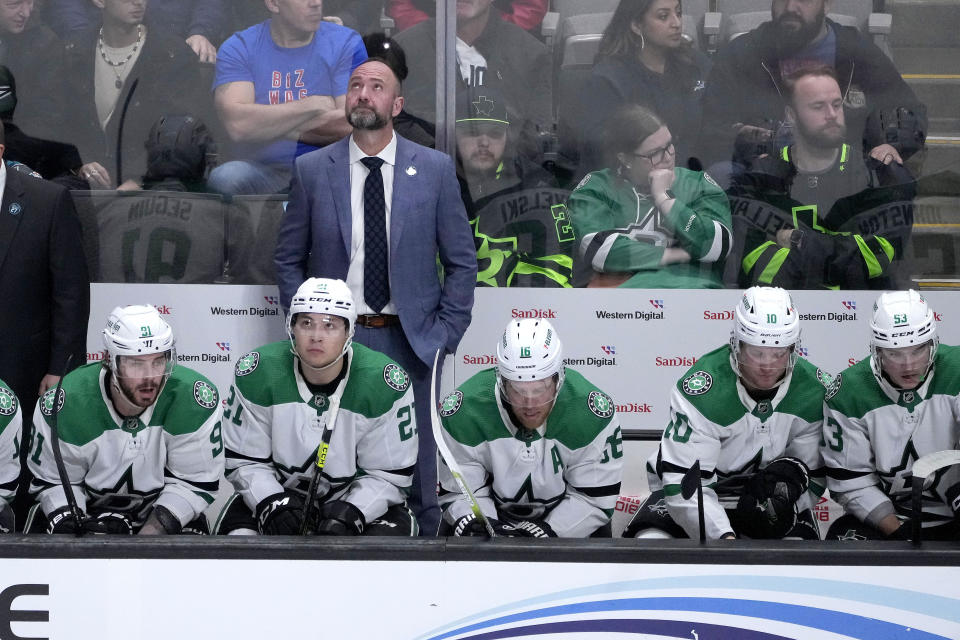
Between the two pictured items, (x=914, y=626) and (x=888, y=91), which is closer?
(x=914, y=626)

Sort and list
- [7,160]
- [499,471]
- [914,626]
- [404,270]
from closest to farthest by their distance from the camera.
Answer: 1. [914,626]
2. [499,471]
3. [404,270]
4. [7,160]

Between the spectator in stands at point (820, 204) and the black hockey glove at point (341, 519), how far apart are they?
232 centimetres

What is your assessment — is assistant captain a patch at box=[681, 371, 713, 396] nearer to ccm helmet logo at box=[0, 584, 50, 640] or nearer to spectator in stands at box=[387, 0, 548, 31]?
spectator in stands at box=[387, 0, 548, 31]

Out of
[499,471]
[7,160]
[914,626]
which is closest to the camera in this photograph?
[914,626]

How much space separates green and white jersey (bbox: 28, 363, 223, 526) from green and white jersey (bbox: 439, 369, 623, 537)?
83cm

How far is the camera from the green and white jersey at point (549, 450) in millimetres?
4258

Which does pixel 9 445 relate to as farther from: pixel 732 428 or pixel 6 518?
pixel 732 428

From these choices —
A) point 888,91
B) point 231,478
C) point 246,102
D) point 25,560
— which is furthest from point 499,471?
point 888,91

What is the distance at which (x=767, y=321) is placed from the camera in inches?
163

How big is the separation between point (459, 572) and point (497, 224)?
8.71 ft

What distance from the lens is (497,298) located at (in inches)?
219

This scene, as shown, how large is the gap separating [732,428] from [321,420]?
1.45 m

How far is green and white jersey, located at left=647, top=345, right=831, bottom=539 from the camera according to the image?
429 cm

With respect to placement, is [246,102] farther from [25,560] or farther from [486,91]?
[25,560]
